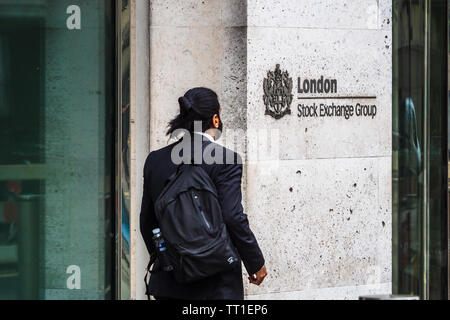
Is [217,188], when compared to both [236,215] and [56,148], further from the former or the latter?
[56,148]

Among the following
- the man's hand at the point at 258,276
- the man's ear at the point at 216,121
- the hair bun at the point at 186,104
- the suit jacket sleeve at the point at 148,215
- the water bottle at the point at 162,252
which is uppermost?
the hair bun at the point at 186,104

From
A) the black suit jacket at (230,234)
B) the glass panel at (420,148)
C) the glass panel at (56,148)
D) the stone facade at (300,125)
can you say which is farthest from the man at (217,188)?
the glass panel at (420,148)

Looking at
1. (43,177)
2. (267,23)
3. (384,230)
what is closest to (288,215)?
(384,230)

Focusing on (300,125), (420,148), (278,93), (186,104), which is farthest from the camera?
(420,148)

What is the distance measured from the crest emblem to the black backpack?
6.85ft

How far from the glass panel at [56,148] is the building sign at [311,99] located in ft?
4.30

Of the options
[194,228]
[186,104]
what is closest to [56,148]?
[186,104]

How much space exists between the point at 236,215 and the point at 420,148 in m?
3.64

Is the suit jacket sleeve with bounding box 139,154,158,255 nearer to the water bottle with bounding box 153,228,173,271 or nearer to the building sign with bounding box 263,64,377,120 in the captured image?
the water bottle with bounding box 153,228,173,271

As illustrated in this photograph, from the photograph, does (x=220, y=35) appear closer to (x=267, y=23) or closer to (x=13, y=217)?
(x=267, y=23)

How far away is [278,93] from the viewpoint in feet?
22.3

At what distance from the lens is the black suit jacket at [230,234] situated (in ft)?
15.8

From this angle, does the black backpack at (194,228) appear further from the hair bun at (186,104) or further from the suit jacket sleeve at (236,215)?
the hair bun at (186,104)

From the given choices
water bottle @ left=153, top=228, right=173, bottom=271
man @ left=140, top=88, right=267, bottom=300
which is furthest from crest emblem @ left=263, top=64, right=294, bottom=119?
water bottle @ left=153, top=228, right=173, bottom=271
